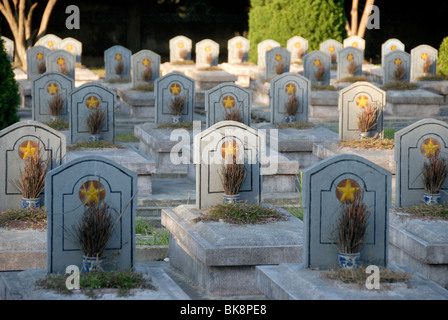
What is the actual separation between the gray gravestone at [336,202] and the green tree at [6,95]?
6.87 metres

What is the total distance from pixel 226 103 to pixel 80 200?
641 centimetres

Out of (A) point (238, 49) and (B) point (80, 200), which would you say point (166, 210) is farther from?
(A) point (238, 49)

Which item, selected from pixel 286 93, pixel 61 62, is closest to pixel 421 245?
pixel 286 93

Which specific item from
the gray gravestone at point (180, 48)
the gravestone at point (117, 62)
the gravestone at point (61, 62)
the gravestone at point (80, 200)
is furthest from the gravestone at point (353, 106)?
the gray gravestone at point (180, 48)

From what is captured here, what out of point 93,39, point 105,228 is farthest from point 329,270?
point 93,39

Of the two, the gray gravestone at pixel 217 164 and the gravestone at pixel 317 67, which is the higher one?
the gravestone at pixel 317 67

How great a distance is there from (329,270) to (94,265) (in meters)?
1.69

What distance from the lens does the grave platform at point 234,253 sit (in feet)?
23.1

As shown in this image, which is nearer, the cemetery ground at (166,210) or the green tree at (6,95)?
the cemetery ground at (166,210)

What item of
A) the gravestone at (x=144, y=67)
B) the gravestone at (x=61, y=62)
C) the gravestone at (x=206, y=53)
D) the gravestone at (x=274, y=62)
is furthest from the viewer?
the gravestone at (x=206, y=53)

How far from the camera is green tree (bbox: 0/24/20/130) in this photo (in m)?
12.2

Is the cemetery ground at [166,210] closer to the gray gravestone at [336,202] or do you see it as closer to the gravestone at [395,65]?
the gray gravestone at [336,202]

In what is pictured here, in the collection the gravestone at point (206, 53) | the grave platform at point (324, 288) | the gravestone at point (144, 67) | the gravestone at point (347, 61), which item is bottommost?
the grave platform at point (324, 288)
